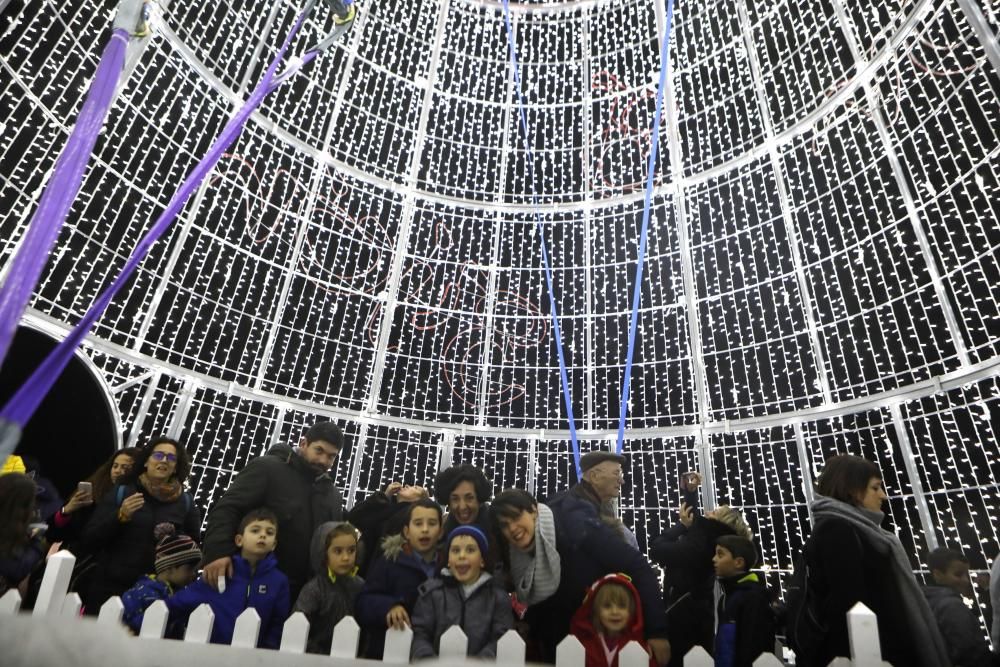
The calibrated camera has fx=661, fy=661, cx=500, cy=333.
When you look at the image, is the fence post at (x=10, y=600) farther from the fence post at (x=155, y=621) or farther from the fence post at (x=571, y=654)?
the fence post at (x=571, y=654)

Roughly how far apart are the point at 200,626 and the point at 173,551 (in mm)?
1153

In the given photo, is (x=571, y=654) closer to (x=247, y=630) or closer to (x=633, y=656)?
(x=633, y=656)

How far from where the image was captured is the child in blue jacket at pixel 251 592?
3.70m

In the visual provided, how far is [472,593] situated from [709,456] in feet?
26.3

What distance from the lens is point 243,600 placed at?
3.81 m

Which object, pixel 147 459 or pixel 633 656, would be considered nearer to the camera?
pixel 633 656

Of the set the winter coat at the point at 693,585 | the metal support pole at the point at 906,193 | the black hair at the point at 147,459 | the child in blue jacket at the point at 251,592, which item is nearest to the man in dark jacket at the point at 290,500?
the child in blue jacket at the point at 251,592

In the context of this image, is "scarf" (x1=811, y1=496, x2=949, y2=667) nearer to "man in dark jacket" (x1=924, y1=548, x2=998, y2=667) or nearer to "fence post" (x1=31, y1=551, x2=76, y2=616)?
"man in dark jacket" (x1=924, y1=548, x2=998, y2=667)

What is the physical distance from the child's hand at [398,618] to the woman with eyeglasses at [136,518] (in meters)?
2.06

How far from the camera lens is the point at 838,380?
932 cm

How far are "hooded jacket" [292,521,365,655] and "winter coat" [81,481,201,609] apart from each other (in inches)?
46.3

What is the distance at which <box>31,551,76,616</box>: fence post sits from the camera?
3482 mm

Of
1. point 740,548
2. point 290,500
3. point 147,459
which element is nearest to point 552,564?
point 740,548

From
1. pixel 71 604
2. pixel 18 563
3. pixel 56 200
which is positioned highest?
pixel 56 200
